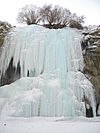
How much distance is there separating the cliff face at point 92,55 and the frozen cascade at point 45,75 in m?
0.23

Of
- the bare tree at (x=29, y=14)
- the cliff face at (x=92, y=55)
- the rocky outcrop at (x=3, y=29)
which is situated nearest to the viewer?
the cliff face at (x=92, y=55)

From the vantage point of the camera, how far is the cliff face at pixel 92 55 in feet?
21.0

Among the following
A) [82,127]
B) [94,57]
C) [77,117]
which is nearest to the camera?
[82,127]

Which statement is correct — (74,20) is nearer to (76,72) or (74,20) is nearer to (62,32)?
(62,32)

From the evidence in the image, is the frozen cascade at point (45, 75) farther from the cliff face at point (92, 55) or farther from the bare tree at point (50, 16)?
A: the bare tree at point (50, 16)

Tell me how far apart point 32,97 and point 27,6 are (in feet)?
14.9

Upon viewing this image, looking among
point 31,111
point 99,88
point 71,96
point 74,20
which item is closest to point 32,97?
point 31,111

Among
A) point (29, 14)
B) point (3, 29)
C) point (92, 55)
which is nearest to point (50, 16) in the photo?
point (29, 14)

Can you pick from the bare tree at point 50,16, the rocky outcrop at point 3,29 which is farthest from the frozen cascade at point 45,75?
the bare tree at point 50,16

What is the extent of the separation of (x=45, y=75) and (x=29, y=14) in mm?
3725

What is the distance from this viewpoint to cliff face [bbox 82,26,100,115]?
6.41 metres

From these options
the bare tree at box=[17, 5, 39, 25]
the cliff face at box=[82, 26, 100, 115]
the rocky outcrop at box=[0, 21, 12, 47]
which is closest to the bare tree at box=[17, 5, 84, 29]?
the bare tree at box=[17, 5, 39, 25]

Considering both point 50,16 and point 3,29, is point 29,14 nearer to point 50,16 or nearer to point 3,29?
point 50,16

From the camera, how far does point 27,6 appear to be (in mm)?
9156
